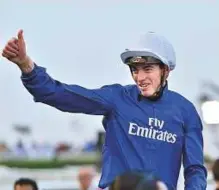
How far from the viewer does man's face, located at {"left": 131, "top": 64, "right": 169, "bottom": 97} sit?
24.4 feet

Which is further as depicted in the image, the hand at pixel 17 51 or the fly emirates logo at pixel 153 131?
the fly emirates logo at pixel 153 131

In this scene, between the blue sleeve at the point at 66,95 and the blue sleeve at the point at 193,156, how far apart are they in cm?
53

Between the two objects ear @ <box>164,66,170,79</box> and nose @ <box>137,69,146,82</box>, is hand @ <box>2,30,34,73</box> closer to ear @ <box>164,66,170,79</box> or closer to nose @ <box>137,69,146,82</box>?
nose @ <box>137,69,146,82</box>

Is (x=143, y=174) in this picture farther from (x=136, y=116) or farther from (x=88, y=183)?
(x=88, y=183)

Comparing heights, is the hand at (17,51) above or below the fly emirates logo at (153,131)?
above

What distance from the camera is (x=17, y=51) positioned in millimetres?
7090

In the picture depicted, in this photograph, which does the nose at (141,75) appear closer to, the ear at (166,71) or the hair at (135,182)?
the ear at (166,71)

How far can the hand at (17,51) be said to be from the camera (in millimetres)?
7048

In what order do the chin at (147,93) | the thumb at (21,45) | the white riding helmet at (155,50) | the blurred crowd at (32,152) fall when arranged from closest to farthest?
the thumb at (21,45) < the white riding helmet at (155,50) < the chin at (147,93) < the blurred crowd at (32,152)

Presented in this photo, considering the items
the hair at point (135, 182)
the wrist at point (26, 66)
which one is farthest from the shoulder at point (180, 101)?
the hair at point (135, 182)

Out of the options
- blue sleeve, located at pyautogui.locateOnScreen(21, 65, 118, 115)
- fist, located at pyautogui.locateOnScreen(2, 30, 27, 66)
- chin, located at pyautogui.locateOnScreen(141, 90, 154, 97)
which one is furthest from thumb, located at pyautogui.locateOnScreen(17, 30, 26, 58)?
chin, located at pyautogui.locateOnScreen(141, 90, 154, 97)

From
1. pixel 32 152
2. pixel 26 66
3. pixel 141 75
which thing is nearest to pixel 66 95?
pixel 26 66

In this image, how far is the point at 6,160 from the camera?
5662 centimetres

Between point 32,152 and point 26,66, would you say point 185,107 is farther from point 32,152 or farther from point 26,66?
point 32,152
